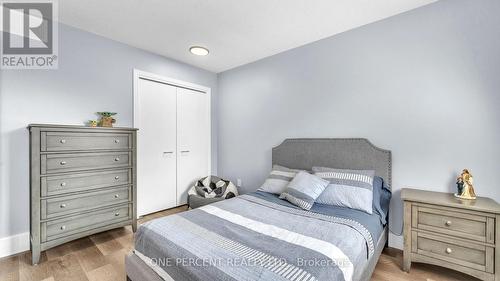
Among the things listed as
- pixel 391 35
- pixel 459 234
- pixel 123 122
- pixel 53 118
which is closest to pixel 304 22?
pixel 391 35

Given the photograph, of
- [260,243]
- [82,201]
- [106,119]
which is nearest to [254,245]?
[260,243]

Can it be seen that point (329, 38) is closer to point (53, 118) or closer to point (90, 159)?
point (90, 159)

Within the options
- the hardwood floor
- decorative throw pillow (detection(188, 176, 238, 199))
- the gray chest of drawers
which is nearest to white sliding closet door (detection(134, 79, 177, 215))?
decorative throw pillow (detection(188, 176, 238, 199))

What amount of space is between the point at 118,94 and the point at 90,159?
96 centimetres

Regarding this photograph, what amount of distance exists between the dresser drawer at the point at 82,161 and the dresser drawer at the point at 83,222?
0.48 metres

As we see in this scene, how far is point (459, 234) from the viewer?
165 centimetres

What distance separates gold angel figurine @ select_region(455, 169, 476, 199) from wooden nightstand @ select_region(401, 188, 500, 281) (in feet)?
0.20

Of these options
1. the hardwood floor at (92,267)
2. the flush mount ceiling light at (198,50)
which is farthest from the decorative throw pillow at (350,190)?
the flush mount ceiling light at (198,50)

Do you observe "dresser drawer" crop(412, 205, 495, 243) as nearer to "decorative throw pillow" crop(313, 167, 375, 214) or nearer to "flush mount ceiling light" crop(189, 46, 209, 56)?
"decorative throw pillow" crop(313, 167, 375, 214)

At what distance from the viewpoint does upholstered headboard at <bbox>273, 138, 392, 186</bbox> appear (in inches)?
89.1

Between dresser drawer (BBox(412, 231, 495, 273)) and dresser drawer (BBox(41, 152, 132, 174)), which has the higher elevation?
dresser drawer (BBox(41, 152, 132, 174))

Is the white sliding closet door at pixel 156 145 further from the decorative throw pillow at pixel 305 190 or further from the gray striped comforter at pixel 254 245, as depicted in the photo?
the decorative throw pillow at pixel 305 190

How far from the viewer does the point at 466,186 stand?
1795 mm

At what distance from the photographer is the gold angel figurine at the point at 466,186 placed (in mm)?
1784
